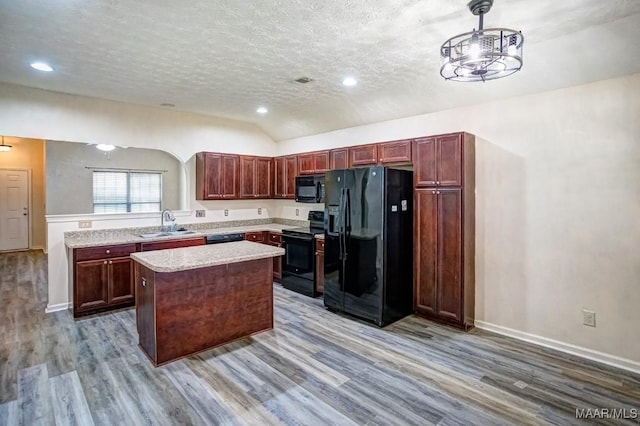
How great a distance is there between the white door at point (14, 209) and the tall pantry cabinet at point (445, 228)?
9264 mm

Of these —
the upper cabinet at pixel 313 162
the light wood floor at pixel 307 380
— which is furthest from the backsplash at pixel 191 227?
the light wood floor at pixel 307 380

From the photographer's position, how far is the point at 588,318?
3.19 metres

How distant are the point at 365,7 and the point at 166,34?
1.57 meters

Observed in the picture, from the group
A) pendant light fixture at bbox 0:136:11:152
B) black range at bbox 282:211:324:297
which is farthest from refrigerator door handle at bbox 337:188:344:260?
pendant light fixture at bbox 0:136:11:152

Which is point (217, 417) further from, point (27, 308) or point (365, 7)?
point (27, 308)

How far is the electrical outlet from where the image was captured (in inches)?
124

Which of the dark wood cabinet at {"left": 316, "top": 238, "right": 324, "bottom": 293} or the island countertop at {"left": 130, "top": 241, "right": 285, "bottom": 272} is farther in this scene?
the dark wood cabinet at {"left": 316, "top": 238, "right": 324, "bottom": 293}

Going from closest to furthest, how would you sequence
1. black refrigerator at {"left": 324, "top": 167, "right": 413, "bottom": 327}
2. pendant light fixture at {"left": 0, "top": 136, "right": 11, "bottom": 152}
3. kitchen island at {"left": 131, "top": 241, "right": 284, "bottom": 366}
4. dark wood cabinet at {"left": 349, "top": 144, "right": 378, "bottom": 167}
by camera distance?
kitchen island at {"left": 131, "top": 241, "right": 284, "bottom": 366} < black refrigerator at {"left": 324, "top": 167, "right": 413, "bottom": 327} < dark wood cabinet at {"left": 349, "top": 144, "right": 378, "bottom": 167} < pendant light fixture at {"left": 0, "top": 136, "right": 11, "bottom": 152}

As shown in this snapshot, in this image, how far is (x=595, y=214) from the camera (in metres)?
3.15

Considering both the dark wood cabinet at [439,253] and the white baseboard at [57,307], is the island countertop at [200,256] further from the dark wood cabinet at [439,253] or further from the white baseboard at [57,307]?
the white baseboard at [57,307]

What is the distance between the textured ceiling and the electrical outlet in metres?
2.12

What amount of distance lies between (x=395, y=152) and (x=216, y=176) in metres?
2.90

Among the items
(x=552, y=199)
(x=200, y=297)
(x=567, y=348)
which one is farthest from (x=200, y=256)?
(x=567, y=348)

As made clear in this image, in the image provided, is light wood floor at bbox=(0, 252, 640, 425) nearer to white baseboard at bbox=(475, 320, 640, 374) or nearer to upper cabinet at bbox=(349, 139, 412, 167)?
white baseboard at bbox=(475, 320, 640, 374)
